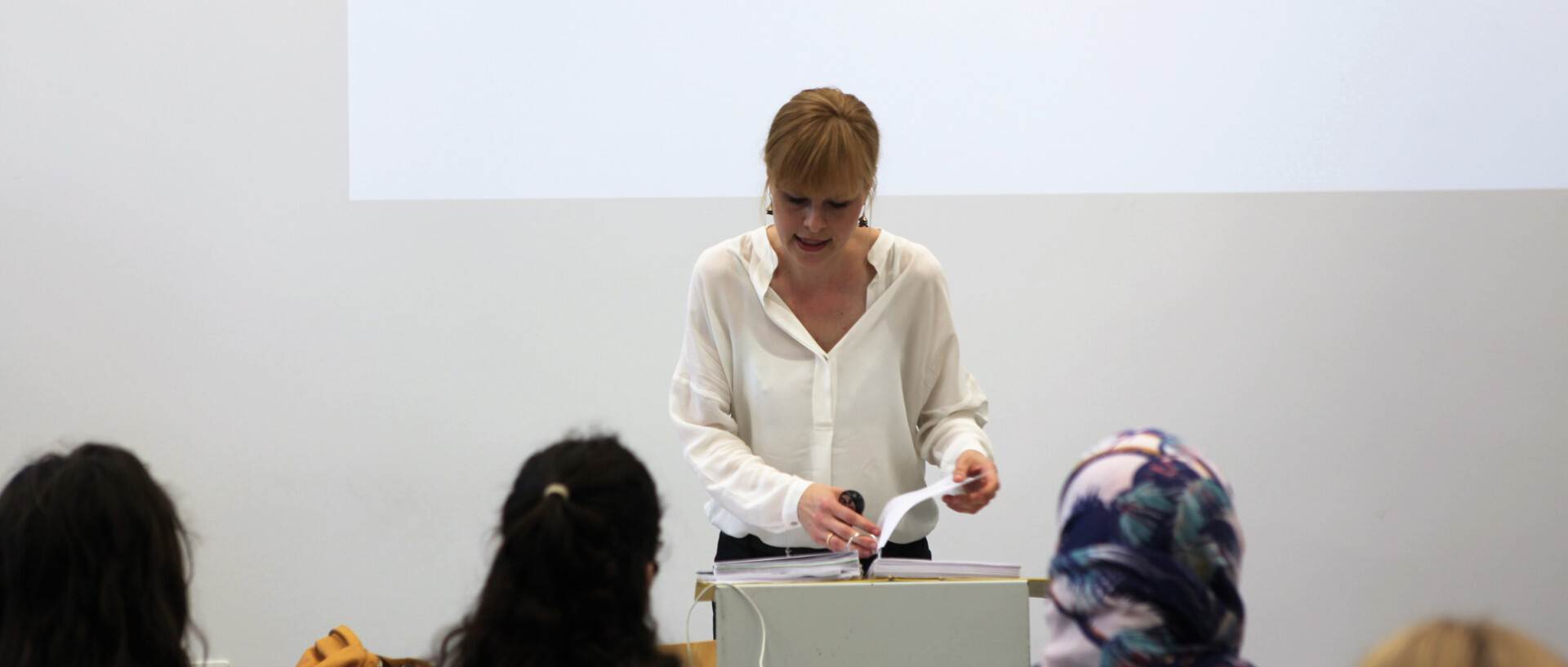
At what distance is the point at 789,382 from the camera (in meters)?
1.95

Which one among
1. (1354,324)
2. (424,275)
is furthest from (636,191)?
(1354,324)

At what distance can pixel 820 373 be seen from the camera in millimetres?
1944

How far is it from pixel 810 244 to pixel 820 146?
0.59 feet

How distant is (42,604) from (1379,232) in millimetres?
3143

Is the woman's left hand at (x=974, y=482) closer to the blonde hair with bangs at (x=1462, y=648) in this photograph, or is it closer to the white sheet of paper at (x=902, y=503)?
the white sheet of paper at (x=902, y=503)

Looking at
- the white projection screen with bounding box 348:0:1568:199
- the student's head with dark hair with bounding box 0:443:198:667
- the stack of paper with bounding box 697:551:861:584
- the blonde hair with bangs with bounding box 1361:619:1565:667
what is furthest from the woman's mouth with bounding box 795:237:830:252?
the white projection screen with bounding box 348:0:1568:199

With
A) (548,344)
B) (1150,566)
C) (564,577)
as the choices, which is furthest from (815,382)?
(548,344)

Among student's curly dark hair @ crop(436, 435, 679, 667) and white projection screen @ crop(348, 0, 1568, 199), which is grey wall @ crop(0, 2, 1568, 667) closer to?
white projection screen @ crop(348, 0, 1568, 199)

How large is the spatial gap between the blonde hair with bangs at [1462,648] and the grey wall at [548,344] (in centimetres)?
229

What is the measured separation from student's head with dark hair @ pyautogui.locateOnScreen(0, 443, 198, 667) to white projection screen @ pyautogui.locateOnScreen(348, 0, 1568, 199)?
73.0 inches

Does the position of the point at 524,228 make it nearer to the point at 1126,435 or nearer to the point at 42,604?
the point at 42,604

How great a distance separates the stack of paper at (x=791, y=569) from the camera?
5.17ft

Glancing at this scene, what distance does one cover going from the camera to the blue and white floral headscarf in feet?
3.66

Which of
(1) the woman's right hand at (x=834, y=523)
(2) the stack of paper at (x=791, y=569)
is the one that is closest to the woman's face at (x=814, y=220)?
(1) the woman's right hand at (x=834, y=523)
